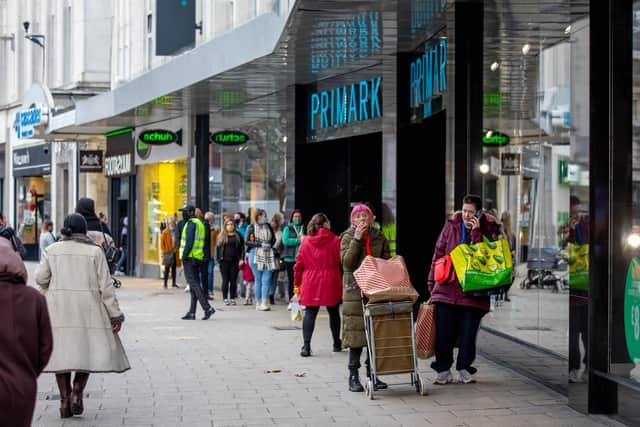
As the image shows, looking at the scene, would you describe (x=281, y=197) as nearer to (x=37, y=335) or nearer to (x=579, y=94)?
(x=579, y=94)

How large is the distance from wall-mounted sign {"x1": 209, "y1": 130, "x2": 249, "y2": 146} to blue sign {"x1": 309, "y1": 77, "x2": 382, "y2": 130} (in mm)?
3686

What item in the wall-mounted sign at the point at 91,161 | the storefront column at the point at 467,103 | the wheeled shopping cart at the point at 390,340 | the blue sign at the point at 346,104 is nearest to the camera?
the wheeled shopping cart at the point at 390,340

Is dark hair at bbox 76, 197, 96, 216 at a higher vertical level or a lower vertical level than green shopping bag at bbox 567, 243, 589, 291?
higher

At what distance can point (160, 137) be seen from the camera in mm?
26531

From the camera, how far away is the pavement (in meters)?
8.98

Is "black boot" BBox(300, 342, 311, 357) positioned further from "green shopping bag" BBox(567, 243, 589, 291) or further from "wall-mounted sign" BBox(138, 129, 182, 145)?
"wall-mounted sign" BBox(138, 129, 182, 145)

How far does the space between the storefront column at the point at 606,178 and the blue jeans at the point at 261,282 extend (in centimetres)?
1095

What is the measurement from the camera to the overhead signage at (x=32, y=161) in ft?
131

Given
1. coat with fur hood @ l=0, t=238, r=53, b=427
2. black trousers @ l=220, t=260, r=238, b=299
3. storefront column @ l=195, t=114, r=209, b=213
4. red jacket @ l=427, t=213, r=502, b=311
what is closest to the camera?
coat with fur hood @ l=0, t=238, r=53, b=427

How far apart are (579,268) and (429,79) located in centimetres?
658

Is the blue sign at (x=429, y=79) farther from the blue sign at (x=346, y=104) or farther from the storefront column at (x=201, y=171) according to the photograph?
the storefront column at (x=201, y=171)

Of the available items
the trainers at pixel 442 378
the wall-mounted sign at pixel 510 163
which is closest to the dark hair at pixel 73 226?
the trainers at pixel 442 378

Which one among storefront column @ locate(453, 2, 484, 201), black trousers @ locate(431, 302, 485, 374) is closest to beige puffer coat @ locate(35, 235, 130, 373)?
black trousers @ locate(431, 302, 485, 374)

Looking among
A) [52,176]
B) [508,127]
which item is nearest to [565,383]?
[508,127]
